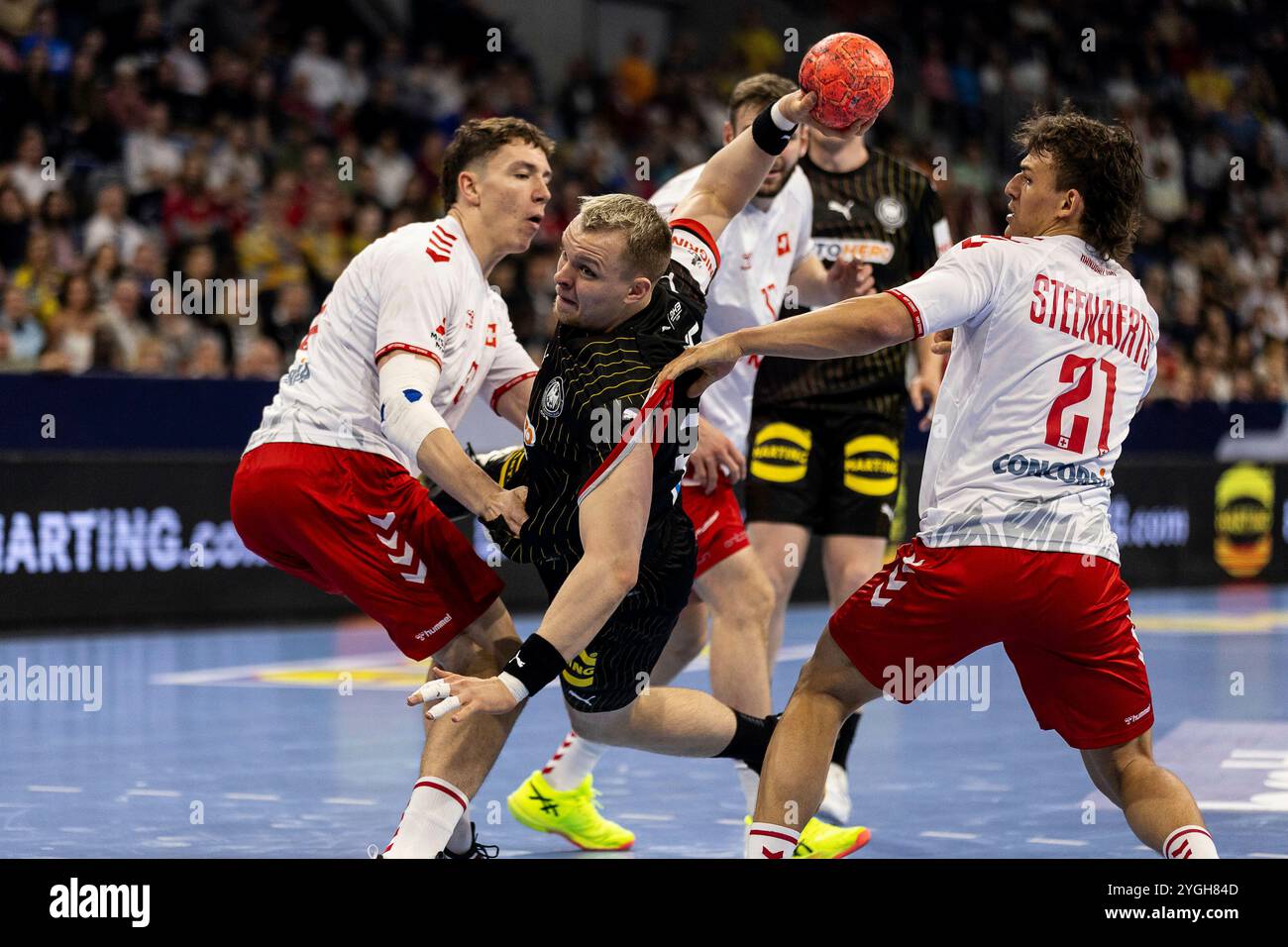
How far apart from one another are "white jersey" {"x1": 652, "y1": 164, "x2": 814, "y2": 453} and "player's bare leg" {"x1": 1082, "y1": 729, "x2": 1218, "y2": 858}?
96.1 inches

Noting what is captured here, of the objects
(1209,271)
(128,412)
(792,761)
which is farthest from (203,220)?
(1209,271)

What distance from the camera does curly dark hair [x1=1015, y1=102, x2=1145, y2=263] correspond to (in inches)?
184

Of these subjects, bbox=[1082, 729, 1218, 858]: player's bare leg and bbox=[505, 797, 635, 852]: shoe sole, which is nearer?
bbox=[1082, 729, 1218, 858]: player's bare leg

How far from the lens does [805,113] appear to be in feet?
16.9

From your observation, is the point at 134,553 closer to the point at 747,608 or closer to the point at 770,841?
the point at 747,608

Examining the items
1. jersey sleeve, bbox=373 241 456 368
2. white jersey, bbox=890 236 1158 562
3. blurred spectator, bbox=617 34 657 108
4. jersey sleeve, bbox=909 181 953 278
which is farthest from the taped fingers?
blurred spectator, bbox=617 34 657 108

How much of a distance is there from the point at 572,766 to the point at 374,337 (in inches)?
69.6

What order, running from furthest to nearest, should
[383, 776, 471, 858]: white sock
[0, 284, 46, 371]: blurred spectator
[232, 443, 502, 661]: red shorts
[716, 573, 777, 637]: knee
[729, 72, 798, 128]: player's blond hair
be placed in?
[0, 284, 46, 371]: blurred spectator, [729, 72, 798, 128]: player's blond hair, [716, 573, 777, 637]: knee, [232, 443, 502, 661]: red shorts, [383, 776, 471, 858]: white sock

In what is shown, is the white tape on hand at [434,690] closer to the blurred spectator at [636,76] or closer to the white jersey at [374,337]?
the white jersey at [374,337]

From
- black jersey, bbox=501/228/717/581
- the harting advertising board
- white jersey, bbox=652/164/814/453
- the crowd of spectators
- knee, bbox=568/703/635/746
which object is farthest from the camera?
the crowd of spectators

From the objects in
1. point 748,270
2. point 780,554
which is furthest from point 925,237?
point 780,554

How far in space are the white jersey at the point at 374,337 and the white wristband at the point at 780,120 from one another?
1.02 metres

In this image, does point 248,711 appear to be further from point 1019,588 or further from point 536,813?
point 1019,588

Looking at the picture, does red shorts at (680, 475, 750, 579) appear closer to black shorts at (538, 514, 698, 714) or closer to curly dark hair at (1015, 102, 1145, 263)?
black shorts at (538, 514, 698, 714)
